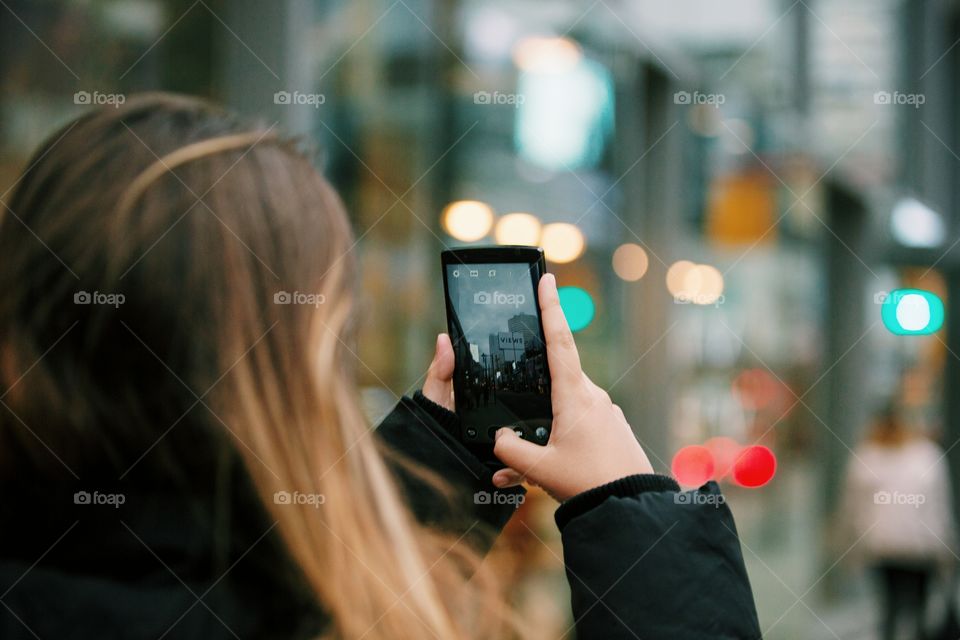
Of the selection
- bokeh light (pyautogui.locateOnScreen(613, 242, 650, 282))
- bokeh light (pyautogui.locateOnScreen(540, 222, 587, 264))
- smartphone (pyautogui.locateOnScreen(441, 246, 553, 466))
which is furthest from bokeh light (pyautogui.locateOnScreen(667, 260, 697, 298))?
smartphone (pyautogui.locateOnScreen(441, 246, 553, 466))

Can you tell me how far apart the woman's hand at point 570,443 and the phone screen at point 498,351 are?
0.09 feet

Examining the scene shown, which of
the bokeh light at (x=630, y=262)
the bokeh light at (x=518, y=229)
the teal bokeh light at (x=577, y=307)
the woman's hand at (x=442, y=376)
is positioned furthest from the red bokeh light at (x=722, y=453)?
the woman's hand at (x=442, y=376)

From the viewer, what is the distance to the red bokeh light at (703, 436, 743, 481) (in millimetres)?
5760

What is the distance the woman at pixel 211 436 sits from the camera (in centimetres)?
97

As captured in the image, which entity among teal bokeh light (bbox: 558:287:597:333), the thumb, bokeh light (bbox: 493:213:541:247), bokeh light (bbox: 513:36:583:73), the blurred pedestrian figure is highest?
bokeh light (bbox: 513:36:583:73)

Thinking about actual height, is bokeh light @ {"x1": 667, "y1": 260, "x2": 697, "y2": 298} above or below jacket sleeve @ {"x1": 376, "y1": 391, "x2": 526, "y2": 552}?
above

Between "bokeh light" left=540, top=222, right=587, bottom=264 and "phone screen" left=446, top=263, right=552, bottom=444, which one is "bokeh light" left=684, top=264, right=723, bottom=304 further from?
"phone screen" left=446, top=263, right=552, bottom=444

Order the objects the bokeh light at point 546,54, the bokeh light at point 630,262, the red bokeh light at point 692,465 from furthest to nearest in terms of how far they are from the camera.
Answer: the red bokeh light at point 692,465
the bokeh light at point 630,262
the bokeh light at point 546,54

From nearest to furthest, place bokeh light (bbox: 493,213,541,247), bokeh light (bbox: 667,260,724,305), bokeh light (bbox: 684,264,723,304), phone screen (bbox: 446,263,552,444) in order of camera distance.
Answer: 1. phone screen (bbox: 446,263,552,444)
2. bokeh light (bbox: 493,213,541,247)
3. bokeh light (bbox: 667,260,724,305)
4. bokeh light (bbox: 684,264,723,304)

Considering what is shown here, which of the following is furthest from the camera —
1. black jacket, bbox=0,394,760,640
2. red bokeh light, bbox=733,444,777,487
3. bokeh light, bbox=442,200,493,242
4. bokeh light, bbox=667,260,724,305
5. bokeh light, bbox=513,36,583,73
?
red bokeh light, bbox=733,444,777,487

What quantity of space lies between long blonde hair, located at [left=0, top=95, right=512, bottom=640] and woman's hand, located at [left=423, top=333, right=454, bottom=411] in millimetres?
240

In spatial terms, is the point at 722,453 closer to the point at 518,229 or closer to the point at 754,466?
the point at 754,466

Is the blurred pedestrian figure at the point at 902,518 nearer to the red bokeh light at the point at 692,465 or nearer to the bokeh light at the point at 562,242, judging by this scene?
the red bokeh light at the point at 692,465

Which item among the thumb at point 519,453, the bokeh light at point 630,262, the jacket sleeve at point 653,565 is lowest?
the jacket sleeve at point 653,565
